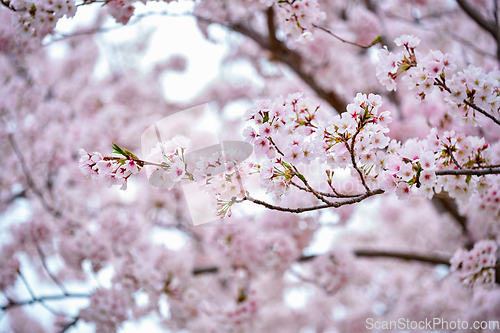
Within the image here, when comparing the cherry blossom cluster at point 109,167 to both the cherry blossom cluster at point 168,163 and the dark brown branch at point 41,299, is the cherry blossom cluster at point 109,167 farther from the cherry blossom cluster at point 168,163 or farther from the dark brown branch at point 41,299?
the dark brown branch at point 41,299

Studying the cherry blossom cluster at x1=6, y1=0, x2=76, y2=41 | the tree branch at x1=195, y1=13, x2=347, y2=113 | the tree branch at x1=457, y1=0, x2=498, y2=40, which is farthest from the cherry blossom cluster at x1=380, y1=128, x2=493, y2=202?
the tree branch at x1=195, y1=13, x2=347, y2=113

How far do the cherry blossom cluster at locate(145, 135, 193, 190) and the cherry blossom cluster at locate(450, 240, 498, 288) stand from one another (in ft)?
7.39

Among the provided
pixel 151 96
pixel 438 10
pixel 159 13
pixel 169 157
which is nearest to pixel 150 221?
pixel 151 96

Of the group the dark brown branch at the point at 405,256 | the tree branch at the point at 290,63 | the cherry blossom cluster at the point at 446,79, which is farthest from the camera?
the tree branch at the point at 290,63

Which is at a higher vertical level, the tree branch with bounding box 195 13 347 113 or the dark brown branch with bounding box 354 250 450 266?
the tree branch with bounding box 195 13 347 113

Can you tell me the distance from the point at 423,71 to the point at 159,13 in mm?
2278

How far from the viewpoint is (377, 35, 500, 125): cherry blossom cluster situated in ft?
5.98

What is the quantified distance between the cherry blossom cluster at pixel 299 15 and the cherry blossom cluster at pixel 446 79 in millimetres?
702

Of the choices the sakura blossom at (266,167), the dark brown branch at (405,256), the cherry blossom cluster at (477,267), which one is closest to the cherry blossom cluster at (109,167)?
the sakura blossom at (266,167)

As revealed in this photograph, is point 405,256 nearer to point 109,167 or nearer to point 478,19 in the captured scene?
point 478,19

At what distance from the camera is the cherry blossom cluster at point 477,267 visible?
8.12ft

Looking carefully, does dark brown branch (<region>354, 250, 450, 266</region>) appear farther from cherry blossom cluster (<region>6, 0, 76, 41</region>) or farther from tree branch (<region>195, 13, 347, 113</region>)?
cherry blossom cluster (<region>6, 0, 76, 41</region>)

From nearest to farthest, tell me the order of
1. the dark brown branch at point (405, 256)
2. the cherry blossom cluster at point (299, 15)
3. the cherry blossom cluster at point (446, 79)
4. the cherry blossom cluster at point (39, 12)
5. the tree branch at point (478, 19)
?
the cherry blossom cluster at point (446, 79) < the cherry blossom cluster at point (39, 12) < the cherry blossom cluster at point (299, 15) < the tree branch at point (478, 19) < the dark brown branch at point (405, 256)

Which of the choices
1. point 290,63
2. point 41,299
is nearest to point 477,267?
point 290,63
